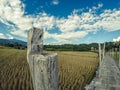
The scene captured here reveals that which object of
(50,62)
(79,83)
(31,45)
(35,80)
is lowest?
(79,83)

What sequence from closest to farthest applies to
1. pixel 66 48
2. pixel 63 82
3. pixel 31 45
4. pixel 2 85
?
pixel 31 45 < pixel 2 85 < pixel 63 82 < pixel 66 48

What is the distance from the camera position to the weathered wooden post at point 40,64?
1.62 metres

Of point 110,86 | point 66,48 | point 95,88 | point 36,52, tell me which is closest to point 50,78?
point 36,52

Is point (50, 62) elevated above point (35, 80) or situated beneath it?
elevated above

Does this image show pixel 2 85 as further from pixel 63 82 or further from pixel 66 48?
pixel 66 48

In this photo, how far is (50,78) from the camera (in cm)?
165

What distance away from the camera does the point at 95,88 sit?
5016 millimetres

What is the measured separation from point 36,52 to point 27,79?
20.3 feet

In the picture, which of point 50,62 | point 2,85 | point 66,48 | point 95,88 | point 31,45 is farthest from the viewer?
point 66,48

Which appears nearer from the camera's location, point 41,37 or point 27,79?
point 41,37

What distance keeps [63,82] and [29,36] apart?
6.08 m

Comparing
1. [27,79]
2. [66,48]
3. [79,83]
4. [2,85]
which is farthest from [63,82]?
[66,48]

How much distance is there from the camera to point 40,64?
163 centimetres

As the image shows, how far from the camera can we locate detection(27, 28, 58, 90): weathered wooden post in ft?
5.32
